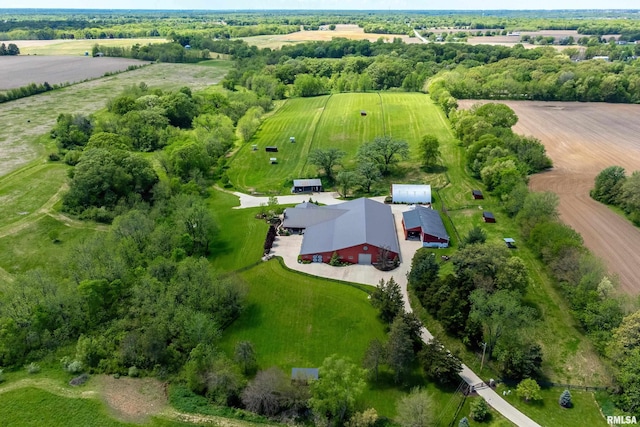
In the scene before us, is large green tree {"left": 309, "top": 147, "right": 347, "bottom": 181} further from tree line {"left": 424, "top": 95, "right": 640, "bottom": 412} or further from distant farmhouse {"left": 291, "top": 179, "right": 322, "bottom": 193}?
tree line {"left": 424, "top": 95, "right": 640, "bottom": 412}

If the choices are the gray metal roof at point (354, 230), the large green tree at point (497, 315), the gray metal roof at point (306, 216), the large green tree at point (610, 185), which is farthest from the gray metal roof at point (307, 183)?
the large green tree at point (610, 185)

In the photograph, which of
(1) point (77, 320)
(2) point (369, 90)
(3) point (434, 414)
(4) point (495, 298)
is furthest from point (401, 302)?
(2) point (369, 90)

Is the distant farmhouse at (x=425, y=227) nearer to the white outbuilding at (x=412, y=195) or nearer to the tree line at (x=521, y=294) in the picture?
the tree line at (x=521, y=294)

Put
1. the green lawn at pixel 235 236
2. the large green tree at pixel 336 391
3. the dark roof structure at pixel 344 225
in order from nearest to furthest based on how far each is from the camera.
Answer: the large green tree at pixel 336 391, the dark roof structure at pixel 344 225, the green lawn at pixel 235 236

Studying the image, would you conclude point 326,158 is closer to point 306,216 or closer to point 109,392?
point 306,216

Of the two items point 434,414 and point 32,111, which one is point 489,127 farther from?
point 32,111

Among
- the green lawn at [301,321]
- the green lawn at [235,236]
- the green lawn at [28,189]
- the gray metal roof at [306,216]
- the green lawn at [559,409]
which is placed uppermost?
the gray metal roof at [306,216]

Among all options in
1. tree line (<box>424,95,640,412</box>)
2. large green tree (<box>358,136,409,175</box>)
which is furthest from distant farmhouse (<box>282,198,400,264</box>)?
large green tree (<box>358,136,409,175</box>)
